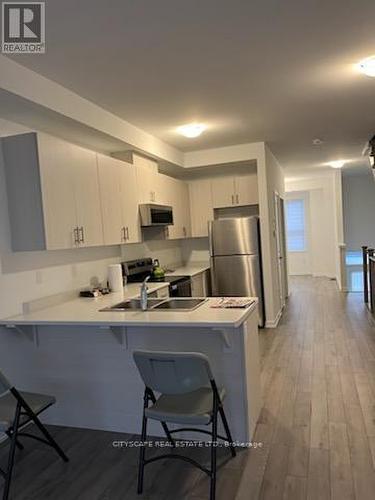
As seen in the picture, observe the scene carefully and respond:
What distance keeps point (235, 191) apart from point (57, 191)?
3438 millimetres

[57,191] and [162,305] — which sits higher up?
[57,191]

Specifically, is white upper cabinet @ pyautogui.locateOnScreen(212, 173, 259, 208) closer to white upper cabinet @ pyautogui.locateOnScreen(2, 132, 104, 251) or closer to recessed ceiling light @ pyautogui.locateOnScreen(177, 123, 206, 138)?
recessed ceiling light @ pyautogui.locateOnScreen(177, 123, 206, 138)

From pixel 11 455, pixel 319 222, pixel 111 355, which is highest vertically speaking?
pixel 319 222

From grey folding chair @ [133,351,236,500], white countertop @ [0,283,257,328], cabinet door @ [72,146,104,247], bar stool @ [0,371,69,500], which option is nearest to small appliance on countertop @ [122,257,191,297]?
cabinet door @ [72,146,104,247]

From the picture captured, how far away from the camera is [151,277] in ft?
16.0

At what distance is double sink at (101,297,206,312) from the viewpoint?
115 inches

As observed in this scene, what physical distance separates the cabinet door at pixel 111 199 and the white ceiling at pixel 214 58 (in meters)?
0.49

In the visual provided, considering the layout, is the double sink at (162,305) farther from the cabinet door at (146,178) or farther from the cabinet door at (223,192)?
the cabinet door at (223,192)

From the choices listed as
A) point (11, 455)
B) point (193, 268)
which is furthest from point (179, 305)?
point (193, 268)

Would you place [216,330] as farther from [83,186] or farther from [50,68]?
[50,68]

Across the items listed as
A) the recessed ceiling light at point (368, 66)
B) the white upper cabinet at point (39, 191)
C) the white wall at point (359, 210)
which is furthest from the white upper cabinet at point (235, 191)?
the white wall at point (359, 210)

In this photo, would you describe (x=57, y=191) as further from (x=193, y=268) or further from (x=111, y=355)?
(x=193, y=268)

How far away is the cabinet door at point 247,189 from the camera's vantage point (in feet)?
19.4

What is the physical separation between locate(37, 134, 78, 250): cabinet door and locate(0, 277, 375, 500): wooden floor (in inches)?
57.6
